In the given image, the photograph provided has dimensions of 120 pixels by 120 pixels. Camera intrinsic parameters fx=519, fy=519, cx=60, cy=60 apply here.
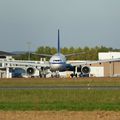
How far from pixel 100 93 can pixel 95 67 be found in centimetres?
10021

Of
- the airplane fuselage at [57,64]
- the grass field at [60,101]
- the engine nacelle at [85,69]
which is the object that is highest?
the airplane fuselage at [57,64]

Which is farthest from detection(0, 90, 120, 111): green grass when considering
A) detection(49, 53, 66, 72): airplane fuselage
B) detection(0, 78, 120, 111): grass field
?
detection(49, 53, 66, 72): airplane fuselage

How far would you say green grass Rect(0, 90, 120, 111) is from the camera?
28906 mm

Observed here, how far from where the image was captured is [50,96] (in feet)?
126

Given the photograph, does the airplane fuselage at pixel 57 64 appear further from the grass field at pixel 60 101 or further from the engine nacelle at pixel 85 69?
the grass field at pixel 60 101

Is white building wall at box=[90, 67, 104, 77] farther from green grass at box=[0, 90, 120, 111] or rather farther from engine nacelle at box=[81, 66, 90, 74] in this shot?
green grass at box=[0, 90, 120, 111]

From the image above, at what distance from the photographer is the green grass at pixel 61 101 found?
28.9 metres

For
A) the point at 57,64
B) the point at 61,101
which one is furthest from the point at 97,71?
the point at 61,101

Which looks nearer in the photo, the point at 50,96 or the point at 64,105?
the point at 64,105

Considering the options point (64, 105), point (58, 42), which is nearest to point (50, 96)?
point (64, 105)

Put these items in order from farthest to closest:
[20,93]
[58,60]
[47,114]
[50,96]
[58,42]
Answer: [58,42]
[58,60]
[20,93]
[50,96]
[47,114]

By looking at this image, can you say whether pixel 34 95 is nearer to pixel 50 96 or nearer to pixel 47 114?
pixel 50 96

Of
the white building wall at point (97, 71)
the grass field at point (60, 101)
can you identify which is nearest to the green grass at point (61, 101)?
the grass field at point (60, 101)

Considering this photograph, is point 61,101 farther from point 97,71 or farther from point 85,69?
point 97,71
